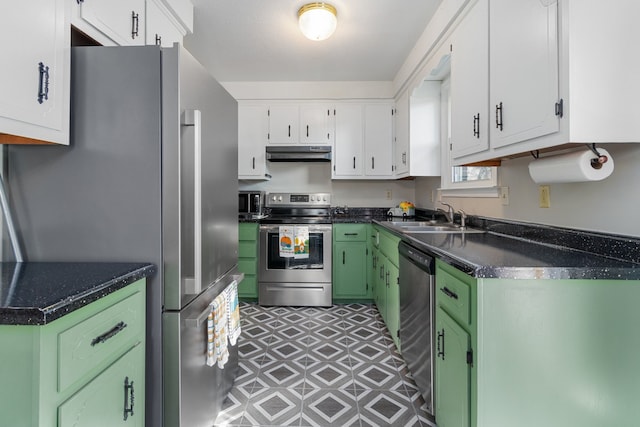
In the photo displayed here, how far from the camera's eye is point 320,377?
80.2 inches

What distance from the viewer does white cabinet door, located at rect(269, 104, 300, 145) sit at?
3.64 meters

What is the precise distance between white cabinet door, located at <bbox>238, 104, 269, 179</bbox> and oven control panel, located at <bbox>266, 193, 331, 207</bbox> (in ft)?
1.11

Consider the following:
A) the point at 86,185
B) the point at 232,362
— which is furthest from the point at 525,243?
the point at 86,185

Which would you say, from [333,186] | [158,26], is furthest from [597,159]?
[333,186]

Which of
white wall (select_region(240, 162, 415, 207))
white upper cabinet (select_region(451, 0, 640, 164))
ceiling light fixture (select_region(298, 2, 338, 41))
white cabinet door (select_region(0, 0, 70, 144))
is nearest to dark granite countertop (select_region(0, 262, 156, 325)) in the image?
white cabinet door (select_region(0, 0, 70, 144))

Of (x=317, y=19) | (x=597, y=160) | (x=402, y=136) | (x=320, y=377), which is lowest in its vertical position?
(x=320, y=377)

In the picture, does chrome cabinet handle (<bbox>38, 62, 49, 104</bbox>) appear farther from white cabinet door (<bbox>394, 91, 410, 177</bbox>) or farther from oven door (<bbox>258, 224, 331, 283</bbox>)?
white cabinet door (<bbox>394, 91, 410, 177</bbox>)

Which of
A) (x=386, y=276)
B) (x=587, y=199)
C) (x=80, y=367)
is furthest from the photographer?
(x=386, y=276)

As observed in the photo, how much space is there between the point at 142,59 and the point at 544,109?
1.47 metres

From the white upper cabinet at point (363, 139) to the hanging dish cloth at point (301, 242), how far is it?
789mm

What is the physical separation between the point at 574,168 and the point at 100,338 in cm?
165

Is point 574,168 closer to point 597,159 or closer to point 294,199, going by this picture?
point 597,159

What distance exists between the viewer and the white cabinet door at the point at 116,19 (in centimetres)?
130

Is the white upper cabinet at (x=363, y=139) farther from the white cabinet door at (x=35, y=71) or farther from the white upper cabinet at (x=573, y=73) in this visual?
the white cabinet door at (x=35, y=71)
